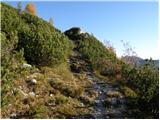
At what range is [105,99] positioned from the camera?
12.2 meters

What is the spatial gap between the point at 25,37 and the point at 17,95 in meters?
4.04

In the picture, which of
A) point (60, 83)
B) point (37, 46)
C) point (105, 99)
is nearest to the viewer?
point (105, 99)

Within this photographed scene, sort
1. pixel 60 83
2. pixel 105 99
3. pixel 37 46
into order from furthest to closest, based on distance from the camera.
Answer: pixel 37 46, pixel 60 83, pixel 105 99

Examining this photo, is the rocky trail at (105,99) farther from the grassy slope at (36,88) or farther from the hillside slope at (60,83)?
the grassy slope at (36,88)

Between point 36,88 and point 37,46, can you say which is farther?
point 37,46

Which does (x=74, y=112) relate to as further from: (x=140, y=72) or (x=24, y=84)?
(x=140, y=72)

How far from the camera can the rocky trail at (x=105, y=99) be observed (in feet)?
36.0

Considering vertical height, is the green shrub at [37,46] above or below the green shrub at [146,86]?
above

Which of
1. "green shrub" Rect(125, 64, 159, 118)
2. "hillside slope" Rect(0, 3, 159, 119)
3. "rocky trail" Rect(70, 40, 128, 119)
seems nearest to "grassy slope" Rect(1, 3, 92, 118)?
"hillside slope" Rect(0, 3, 159, 119)

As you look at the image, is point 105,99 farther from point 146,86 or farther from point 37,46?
point 37,46

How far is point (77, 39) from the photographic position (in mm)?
23094

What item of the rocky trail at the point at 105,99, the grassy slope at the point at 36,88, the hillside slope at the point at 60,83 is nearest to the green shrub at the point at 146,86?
the hillside slope at the point at 60,83

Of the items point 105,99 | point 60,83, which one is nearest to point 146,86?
point 105,99

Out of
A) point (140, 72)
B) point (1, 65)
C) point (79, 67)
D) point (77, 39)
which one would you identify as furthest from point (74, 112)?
point (77, 39)
